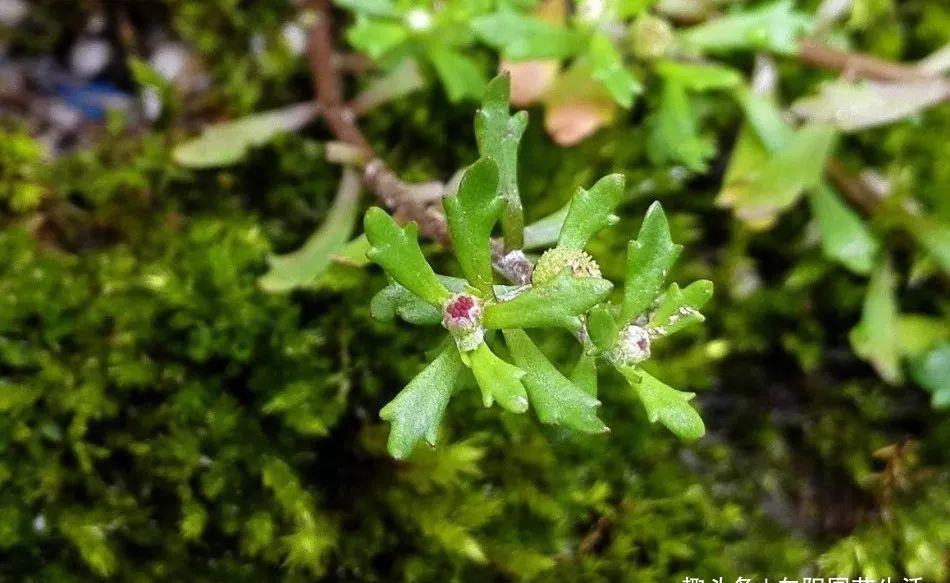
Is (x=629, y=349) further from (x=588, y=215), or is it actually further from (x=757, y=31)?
(x=757, y=31)

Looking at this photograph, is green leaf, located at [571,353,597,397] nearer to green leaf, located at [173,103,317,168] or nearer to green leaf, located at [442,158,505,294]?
green leaf, located at [442,158,505,294]

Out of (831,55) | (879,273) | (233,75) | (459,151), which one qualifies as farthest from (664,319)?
(233,75)

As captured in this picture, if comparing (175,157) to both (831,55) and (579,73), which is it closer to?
(579,73)

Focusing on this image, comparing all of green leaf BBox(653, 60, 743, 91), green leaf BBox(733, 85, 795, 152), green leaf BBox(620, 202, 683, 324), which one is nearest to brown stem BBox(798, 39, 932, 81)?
green leaf BBox(733, 85, 795, 152)

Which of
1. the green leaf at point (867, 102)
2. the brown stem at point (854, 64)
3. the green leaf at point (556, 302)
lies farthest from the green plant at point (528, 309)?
the brown stem at point (854, 64)

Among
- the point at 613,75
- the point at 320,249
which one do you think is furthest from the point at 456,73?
the point at 320,249

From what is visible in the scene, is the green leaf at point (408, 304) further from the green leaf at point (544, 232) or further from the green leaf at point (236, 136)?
the green leaf at point (236, 136)
